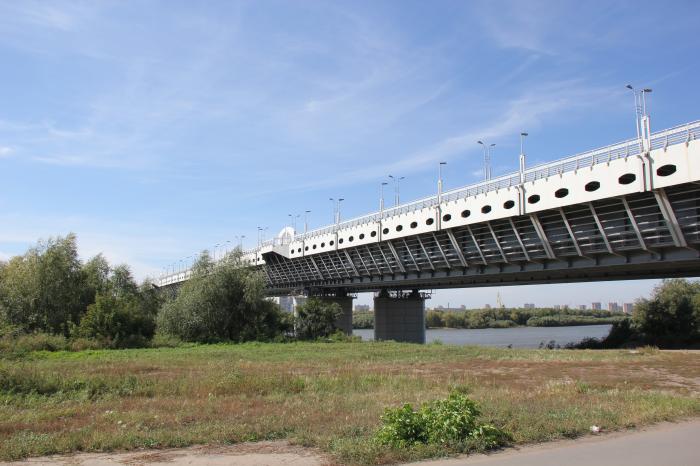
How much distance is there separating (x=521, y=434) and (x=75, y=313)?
50294 mm

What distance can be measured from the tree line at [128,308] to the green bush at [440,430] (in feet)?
125

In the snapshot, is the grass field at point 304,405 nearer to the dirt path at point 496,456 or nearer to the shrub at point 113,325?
the dirt path at point 496,456

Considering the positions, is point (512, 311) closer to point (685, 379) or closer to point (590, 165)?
point (590, 165)

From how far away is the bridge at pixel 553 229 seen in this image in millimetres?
31578

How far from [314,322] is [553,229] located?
2889cm

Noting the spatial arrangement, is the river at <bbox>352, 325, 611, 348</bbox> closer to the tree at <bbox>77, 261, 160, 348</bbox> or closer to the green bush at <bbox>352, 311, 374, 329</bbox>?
the green bush at <bbox>352, 311, 374, 329</bbox>

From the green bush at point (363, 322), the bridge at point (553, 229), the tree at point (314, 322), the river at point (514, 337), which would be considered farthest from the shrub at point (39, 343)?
the green bush at point (363, 322)

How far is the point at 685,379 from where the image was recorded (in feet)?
66.1

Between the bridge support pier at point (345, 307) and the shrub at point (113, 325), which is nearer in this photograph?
the shrub at point (113, 325)

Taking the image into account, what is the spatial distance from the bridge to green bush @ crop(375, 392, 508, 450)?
85.4ft

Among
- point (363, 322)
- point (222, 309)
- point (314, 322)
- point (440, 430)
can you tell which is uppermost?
point (222, 309)

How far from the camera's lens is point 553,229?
3969 centimetres

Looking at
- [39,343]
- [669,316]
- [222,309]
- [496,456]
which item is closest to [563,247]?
[669,316]

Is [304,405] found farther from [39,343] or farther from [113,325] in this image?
[113,325]
